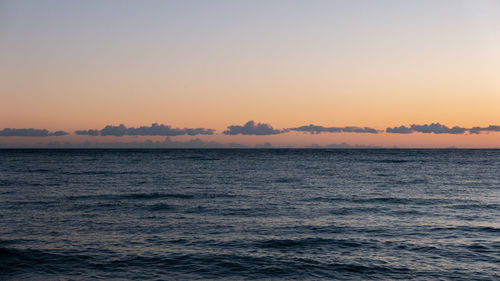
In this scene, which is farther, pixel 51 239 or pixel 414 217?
pixel 414 217

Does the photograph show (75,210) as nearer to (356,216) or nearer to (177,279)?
(177,279)

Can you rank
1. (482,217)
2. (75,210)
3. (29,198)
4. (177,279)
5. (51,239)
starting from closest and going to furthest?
(177,279) → (51,239) → (482,217) → (75,210) → (29,198)

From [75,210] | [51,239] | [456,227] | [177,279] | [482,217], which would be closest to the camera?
[177,279]

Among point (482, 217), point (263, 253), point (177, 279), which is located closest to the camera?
point (177, 279)

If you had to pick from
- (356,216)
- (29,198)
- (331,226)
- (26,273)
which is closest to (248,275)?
(26,273)

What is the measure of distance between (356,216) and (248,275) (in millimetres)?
13868

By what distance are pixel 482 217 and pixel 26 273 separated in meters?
26.7

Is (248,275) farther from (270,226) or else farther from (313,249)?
(270,226)

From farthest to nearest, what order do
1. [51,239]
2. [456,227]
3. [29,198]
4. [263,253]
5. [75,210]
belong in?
[29,198] → [75,210] → [456,227] → [51,239] → [263,253]

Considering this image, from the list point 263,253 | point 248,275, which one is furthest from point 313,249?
point 248,275

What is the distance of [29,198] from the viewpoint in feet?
116

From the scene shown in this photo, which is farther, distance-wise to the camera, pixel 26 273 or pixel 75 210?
pixel 75 210

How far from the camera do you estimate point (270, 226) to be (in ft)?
78.8

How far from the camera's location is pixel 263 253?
1814 centimetres
